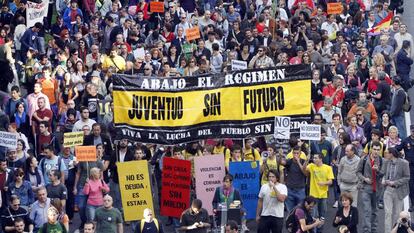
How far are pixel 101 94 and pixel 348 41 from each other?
734 centimetres

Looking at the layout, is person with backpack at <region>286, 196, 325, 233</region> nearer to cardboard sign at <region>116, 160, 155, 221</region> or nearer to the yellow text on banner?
the yellow text on banner

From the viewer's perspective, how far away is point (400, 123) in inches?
1337

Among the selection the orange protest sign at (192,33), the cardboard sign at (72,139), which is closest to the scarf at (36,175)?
the cardboard sign at (72,139)

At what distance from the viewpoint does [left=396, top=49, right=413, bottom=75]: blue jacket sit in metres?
37.5

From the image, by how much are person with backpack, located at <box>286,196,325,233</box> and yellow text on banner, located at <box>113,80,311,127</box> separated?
8.04 feet

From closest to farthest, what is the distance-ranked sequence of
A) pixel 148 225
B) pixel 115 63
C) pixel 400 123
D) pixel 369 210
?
pixel 148 225 < pixel 369 210 < pixel 400 123 < pixel 115 63

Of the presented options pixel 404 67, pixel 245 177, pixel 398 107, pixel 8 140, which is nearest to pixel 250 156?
pixel 245 177

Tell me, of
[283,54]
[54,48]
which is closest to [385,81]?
[283,54]

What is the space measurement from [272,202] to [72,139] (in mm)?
3775

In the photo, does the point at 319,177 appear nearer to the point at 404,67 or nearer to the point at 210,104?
the point at 210,104

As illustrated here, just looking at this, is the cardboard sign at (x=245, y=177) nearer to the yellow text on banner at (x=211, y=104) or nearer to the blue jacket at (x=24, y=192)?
the yellow text on banner at (x=211, y=104)

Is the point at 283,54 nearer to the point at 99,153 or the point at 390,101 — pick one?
the point at 390,101

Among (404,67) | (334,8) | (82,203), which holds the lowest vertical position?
(82,203)

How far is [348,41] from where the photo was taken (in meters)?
39.9
